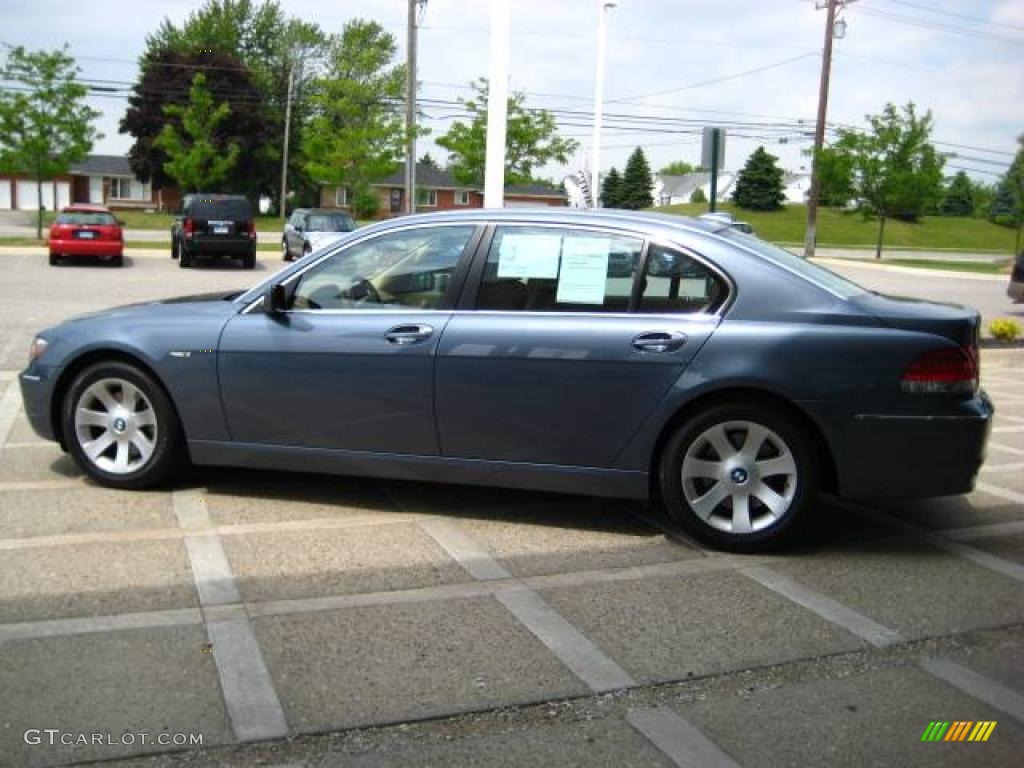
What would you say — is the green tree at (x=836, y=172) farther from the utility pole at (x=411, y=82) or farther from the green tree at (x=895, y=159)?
the utility pole at (x=411, y=82)

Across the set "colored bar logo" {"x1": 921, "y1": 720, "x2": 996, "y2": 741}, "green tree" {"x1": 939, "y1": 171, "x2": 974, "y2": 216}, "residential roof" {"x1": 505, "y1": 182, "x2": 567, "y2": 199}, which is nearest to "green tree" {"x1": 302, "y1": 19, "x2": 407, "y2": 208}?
"residential roof" {"x1": 505, "y1": 182, "x2": 567, "y2": 199}

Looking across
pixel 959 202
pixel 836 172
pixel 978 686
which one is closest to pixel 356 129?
pixel 836 172

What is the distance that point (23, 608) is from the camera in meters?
4.13

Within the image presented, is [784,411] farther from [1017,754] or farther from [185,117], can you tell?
[185,117]

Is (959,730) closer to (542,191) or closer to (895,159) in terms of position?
(895,159)

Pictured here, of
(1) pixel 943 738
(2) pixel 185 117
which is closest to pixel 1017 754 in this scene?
(1) pixel 943 738

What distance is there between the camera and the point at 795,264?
210 inches

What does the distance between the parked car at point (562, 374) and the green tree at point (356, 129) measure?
1249 inches

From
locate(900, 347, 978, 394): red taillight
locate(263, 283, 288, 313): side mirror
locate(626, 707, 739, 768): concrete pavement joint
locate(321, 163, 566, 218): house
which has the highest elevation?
locate(321, 163, 566, 218): house

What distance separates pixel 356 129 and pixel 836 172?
2028 cm

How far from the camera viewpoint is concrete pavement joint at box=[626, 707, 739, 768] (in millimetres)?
3143
